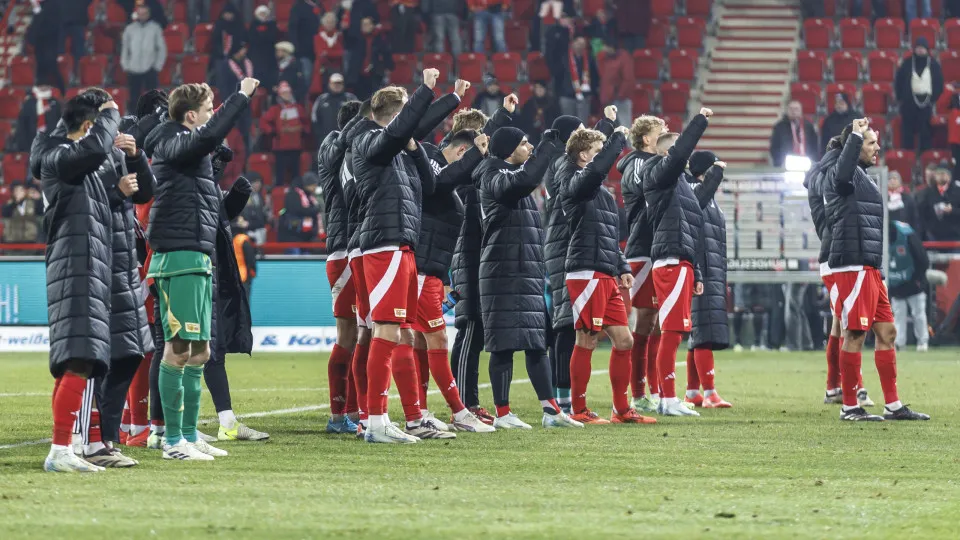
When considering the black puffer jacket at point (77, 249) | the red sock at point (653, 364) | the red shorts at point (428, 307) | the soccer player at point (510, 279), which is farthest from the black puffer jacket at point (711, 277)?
the black puffer jacket at point (77, 249)

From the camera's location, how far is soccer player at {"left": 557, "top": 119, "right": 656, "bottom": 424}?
11.1m

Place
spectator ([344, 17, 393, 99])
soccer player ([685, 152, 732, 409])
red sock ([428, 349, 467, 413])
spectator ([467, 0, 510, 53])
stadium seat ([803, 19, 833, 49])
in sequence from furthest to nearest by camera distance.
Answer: stadium seat ([803, 19, 833, 49]) < spectator ([467, 0, 510, 53]) < spectator ([344, 17, 393, 99]) < soccer player ([685, 152, 732, 409]) < red sock ([428, 349, 467, 413])

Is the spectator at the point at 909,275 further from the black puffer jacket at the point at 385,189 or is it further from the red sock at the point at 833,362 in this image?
the black puffer jacket at the point at 385,189

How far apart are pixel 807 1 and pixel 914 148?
4.69m

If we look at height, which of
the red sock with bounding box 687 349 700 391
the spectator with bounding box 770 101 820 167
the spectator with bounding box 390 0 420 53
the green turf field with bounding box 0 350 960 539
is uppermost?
the spectator with bounding box 390 0 420 53

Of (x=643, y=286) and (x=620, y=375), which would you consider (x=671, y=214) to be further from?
(x=620, y=375)

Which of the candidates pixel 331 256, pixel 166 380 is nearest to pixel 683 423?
pixel 331 256

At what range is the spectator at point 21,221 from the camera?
23.3 m

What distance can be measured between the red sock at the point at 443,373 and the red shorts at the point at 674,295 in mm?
2381

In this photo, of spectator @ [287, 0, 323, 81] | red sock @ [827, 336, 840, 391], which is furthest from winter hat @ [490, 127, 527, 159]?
spectator @ [287, 0, 323, 81]

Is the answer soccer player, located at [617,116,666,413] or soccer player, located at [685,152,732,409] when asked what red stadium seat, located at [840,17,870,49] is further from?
soccer player, located at [617,116,666,413]

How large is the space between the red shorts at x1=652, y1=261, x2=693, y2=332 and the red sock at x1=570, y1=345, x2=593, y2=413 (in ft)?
4.27

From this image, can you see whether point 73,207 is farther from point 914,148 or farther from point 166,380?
point 914,148

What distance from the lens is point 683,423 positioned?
11.4 meters
